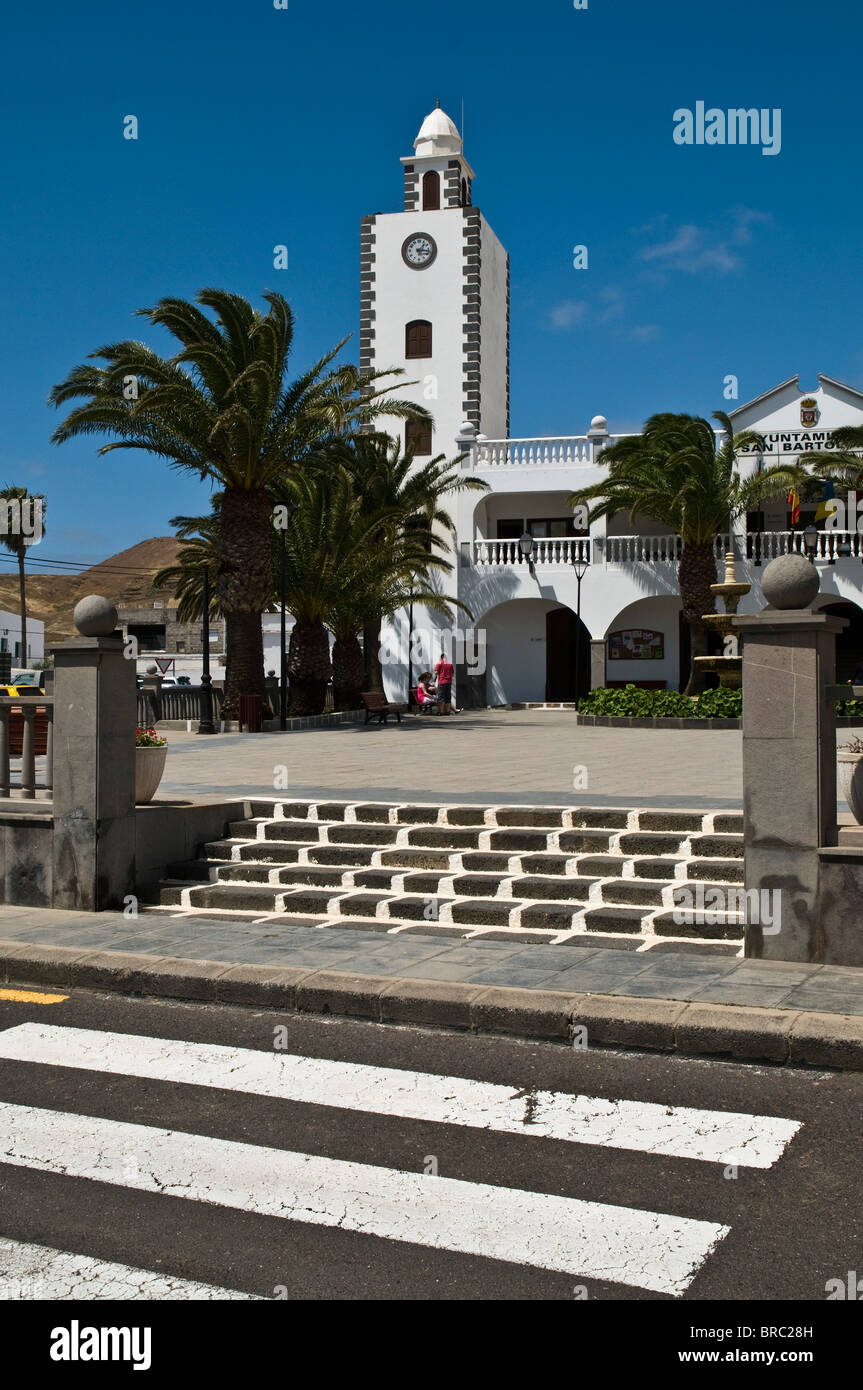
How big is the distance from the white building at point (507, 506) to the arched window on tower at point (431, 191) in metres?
0.05

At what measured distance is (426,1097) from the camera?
529 cm

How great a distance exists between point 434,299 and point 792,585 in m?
36.9

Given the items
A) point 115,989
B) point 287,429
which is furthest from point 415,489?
point 115,989

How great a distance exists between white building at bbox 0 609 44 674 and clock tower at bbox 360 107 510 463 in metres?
32.5

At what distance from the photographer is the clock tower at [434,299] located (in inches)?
1617

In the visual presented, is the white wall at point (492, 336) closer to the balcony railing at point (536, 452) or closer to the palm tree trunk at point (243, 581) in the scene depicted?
the balcony railing at point (536, 452)

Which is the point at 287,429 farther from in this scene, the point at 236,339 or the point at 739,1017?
the point at 739,1017

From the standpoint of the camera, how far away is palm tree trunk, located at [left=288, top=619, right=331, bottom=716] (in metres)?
27.5

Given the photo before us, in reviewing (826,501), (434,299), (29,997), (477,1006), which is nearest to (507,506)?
(434,299)

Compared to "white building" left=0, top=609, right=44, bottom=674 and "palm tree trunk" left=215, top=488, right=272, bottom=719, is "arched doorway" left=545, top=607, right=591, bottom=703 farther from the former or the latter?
"white building" left=0, top=609, right=44, bottom=674

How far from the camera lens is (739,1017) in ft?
19.1

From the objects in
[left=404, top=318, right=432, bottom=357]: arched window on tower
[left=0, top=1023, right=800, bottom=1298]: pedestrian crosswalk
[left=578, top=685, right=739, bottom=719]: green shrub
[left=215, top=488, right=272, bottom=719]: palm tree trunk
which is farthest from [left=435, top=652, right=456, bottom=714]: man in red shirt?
[left=0, top=1023, right=800, bottom=1298]: pedestrian crosswalk

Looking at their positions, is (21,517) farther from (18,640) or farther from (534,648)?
(534,648)
